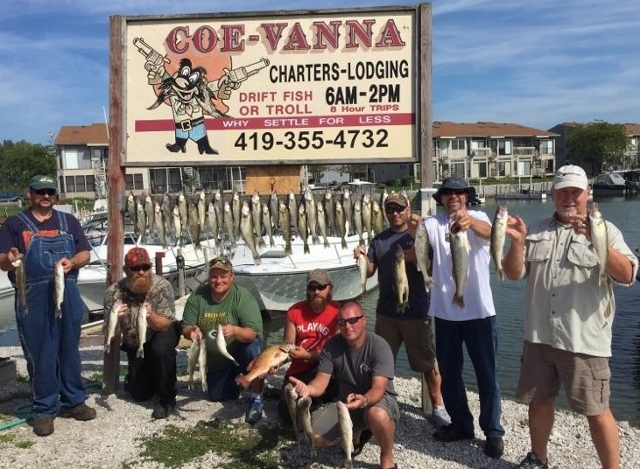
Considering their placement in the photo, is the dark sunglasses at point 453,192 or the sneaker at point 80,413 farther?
the sneaker at point 80,413

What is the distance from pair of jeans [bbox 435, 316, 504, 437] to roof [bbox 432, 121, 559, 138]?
217ft

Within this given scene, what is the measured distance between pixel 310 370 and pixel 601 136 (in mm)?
86395

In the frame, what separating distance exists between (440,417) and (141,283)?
9.64 feet

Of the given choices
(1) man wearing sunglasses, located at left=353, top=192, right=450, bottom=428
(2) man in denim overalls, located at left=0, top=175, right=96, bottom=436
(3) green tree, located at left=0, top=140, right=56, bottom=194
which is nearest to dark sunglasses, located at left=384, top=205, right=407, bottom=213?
(1) man wearing sunglasses, located at left=353, top=192, right=450, bottom=428

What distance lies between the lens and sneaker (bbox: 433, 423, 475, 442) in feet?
15.5

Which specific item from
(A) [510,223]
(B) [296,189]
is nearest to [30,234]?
(B) [296,189]

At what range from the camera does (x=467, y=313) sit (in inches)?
173

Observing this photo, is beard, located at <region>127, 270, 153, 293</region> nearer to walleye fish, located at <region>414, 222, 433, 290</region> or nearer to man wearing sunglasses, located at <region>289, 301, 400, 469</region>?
man wearing sunglasses, located at <region>289, 301, 400, 469</region>

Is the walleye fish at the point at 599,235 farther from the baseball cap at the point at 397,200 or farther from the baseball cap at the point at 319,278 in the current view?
the baseball cap at the point at 319,278

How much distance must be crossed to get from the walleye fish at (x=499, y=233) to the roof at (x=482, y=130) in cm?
6677

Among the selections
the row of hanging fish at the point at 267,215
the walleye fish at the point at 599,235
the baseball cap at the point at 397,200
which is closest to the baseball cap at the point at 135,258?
the row of hanging fish at the point at 267,215

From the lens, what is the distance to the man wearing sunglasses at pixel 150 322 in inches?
209

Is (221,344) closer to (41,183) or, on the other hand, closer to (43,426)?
(43,426)

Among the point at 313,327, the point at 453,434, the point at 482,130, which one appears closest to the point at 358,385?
the point at 313,327
